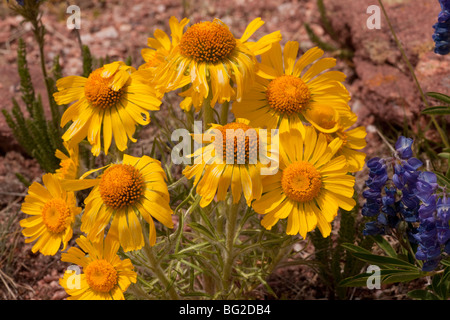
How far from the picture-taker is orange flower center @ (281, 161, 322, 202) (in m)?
1.62

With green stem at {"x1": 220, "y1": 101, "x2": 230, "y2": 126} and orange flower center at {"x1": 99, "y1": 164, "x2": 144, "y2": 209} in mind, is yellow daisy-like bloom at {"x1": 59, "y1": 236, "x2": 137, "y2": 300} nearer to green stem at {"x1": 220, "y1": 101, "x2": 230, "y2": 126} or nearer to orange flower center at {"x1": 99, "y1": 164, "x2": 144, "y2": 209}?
orange flower center at {"x1": 99, "y1": 164, "x2": 144, "y2": 209}

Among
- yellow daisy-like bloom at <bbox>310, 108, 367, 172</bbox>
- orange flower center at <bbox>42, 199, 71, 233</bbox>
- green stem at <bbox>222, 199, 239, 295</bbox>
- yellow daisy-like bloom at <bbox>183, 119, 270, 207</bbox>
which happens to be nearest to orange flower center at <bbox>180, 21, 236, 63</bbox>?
yellow daisy-like bloom at <bbox>183, 119, 270, 207</bbox>

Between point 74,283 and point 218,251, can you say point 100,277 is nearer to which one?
point 74,283

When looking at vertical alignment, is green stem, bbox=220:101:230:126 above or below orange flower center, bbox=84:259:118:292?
above

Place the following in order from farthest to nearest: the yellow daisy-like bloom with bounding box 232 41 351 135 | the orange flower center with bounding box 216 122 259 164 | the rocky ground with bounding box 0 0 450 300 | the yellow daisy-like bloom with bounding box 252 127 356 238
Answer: the rocky ground with bounding box 0 0 450 300 < the yellow daisy-like bloom with bounding box 232 41 351 135 < the yellow daisy-like bloom with bounding box 252 127 356 238 < the orange flower center with bounding box 216 122 259 164

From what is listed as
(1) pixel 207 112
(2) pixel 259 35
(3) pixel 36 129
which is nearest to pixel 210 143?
(1) pixel 207 112

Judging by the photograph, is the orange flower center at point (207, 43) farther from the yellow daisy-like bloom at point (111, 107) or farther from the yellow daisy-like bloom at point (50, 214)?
the yellow daisy-like bloom at point (50, 214)

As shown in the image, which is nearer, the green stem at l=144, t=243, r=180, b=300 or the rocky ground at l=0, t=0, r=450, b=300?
the green stem at l=144, t=243, r=180, b=300

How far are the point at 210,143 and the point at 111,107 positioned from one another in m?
0.43

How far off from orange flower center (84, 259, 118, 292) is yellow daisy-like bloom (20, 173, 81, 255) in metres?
0.16

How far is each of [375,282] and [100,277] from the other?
3.37 feet

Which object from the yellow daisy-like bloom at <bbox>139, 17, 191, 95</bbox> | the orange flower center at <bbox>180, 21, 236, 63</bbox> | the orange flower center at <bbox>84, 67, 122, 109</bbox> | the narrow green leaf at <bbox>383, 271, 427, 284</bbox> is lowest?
the narrow green leaf at <bbox>383, 271, 427, 284</bbox>

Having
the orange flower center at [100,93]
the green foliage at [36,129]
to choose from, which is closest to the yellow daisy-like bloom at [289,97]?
the orange flower center at [100,93]

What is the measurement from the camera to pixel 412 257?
2002 millimetres
